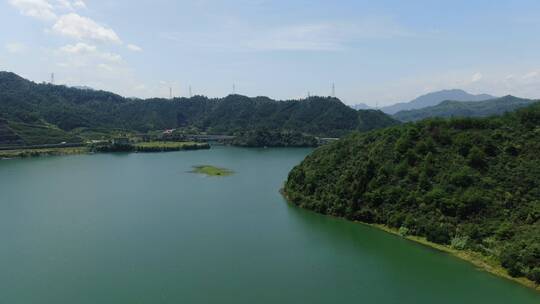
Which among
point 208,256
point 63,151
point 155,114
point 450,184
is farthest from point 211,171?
point 155,114

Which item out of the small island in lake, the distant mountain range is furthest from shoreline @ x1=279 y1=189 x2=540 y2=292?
the distant mountain range

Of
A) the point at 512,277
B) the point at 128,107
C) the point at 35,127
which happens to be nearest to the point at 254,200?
the point at 512,277

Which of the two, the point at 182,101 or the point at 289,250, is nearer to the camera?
the point at 289,250

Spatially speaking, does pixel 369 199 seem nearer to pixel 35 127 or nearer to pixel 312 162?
pixel 312 162

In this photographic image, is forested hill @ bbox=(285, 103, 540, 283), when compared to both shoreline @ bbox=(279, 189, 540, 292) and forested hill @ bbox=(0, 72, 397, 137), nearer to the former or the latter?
shoreline @ bbox=(279, 189, 540, 292)

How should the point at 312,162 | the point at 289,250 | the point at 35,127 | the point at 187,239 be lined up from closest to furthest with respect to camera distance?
the point at 289,250 < the point at 187,239 < the point at 312,162 < the point at 35,127

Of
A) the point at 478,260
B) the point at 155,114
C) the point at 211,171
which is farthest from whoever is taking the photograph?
the point at 155,114

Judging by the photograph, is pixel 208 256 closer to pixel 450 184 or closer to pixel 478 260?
pixel 478 260

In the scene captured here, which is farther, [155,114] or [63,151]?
[155,114]
